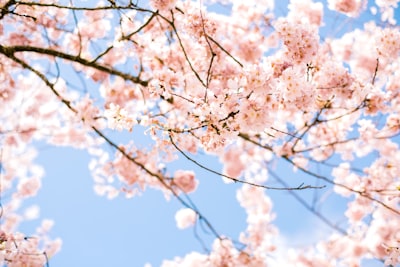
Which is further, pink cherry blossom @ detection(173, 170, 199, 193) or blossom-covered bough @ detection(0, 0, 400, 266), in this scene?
pink cherry blossom @ detection(173, 170, 199, 193)

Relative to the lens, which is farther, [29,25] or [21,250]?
[29,25]

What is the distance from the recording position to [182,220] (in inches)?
302

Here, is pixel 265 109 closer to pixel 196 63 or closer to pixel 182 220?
pixel 196 63

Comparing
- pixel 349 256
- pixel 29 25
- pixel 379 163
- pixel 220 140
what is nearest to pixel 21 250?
pixel 220 140

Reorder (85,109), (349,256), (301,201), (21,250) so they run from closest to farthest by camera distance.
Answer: (21,250), (85,109), (301,201), (349,256)

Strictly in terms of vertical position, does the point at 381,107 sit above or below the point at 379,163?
below

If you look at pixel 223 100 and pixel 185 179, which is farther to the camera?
pixel 185 179

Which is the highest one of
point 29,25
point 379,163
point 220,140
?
point 29,25

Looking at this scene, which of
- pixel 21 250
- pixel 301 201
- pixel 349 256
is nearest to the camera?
pixel 21 250

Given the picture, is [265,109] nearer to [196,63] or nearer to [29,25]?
[196,63]

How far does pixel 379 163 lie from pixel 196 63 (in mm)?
3305

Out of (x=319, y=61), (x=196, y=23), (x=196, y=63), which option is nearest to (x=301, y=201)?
(x=319, y=61)

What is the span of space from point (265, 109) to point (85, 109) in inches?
99.5

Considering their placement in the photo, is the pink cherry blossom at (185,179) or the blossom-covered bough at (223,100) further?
the pink cherry blossom at (185,179)
